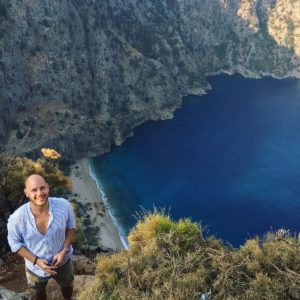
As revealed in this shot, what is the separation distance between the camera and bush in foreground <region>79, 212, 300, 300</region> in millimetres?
9359

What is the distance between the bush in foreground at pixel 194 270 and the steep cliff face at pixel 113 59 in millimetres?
70715

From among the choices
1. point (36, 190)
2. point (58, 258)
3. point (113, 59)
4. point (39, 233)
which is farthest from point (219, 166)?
point (36, 190)

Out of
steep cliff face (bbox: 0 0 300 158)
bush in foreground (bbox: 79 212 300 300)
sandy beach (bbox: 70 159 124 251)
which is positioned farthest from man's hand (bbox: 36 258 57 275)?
steep cliff face (bbox: 0 0 300 158)

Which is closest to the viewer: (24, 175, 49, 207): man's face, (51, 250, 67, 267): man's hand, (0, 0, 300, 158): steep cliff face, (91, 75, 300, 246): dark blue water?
(24, 175, 49, 207): man's face

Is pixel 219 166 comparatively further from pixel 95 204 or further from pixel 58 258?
pixel 58 258

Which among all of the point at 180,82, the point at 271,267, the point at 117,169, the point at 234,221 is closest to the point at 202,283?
the point at 271,267

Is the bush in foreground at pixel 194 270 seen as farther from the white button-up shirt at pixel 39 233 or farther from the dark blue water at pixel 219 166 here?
the dark blue water at pixel 219 166

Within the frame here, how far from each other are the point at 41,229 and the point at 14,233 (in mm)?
467

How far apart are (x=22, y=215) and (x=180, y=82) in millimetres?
116807

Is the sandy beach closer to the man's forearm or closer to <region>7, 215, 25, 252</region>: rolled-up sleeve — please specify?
the man's forearm

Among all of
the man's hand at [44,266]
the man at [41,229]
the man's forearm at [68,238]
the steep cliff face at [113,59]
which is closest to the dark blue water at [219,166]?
the steep cliff face at [113,59]

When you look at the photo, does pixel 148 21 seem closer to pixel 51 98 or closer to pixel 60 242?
pixel 51 98

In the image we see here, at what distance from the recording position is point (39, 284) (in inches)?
346

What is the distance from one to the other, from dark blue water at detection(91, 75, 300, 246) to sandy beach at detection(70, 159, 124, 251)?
1744 mm
